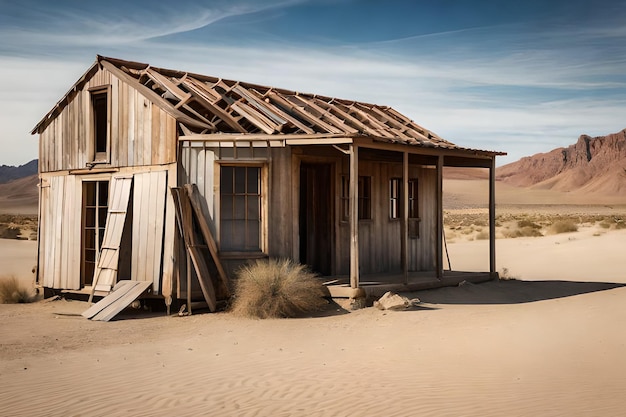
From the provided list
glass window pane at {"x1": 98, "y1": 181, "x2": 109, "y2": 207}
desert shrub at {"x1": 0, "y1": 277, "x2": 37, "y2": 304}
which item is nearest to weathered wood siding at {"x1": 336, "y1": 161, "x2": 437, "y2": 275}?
glass window pane at {"x1": 98, "y1": 181, "x2": 109, "y2": 207}

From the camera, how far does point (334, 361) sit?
8.52m

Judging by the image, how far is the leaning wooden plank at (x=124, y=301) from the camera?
38.7 feet

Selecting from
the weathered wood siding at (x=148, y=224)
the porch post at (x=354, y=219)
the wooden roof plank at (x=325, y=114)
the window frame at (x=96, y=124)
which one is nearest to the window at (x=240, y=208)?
the weathered wood siding at (x=148, y=224)

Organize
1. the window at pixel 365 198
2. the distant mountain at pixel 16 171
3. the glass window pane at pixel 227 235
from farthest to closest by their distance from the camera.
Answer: the distant mountain at pixel 16 171 < the window at pixel 365 198 < the glass window pane at pixel 227 235

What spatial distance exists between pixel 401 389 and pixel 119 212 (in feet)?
24.8

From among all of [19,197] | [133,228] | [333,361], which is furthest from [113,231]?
[19,197]

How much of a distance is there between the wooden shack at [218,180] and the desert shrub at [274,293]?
69 cm

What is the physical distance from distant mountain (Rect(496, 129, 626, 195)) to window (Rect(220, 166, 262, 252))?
138m

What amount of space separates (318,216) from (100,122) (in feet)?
16.3

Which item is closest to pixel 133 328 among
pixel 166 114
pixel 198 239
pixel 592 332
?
pixel 198 239

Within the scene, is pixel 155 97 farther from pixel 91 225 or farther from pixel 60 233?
pixel 60 233

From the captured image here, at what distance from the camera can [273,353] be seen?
8.96m

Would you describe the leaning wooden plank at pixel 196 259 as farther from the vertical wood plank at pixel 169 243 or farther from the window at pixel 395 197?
the window at pixel 395 197

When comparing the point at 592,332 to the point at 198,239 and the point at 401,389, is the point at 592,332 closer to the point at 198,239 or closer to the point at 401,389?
the point at 401,389
